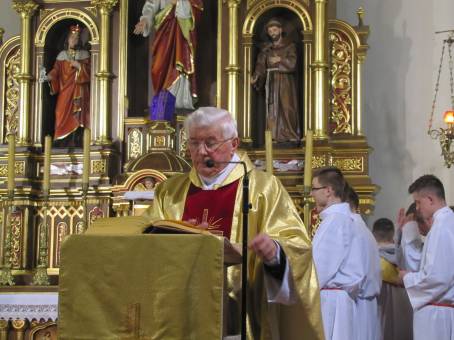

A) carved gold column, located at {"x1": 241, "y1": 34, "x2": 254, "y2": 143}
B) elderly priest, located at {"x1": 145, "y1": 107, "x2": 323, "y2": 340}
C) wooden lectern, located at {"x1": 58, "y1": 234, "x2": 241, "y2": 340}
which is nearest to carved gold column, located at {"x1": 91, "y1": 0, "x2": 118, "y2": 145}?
carved gold column, located at {"x1": 241, "y1": 34, "x2": 254, "y2": 143}

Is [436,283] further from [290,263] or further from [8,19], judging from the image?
[8,19]

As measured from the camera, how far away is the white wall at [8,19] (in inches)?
429

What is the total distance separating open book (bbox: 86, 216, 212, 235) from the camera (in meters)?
3.69

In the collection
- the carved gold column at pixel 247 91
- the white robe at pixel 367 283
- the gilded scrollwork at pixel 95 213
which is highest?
the carved gold column at pixel 247 91

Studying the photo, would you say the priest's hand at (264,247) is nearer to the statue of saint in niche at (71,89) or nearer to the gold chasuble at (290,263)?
the gold chasuble at (290,263)

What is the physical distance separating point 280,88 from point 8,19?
12.7 ft

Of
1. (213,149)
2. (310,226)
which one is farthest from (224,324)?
(310,226)

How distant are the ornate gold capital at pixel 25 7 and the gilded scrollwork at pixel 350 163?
369 cm

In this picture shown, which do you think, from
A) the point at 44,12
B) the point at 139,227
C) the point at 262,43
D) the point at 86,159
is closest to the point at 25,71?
the point at 44,12

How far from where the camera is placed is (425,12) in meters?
10.1

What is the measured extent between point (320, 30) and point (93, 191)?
2.85m

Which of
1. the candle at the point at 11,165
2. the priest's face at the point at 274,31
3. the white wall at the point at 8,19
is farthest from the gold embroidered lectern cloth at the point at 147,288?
the white wall at the point at 8,19

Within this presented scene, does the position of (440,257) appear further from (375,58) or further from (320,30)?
(375,58)

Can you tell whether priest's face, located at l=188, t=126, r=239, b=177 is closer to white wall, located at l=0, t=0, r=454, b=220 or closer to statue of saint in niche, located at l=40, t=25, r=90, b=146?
statue of saint in niche, located at l=40, t=25, r=90, b=146
